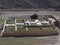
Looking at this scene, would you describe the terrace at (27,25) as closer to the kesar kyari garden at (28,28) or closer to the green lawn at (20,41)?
the kesar kyari garden at (28,28)

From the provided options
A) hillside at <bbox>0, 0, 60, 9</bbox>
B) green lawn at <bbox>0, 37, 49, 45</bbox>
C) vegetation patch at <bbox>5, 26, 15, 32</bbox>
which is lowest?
green lawn at <bbox>0, 37, 49, 45</bbox>

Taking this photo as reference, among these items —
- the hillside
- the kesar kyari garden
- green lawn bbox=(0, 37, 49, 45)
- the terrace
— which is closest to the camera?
green lawn bbox=(0, 37, 49, 45)

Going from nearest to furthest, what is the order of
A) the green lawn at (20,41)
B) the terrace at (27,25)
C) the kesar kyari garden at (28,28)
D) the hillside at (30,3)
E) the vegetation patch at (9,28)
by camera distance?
1. the green lawn at (20,41)
2. the kesar kyari garden at (28,28)
3. the vegetation patch at (9,28)
4. the terrace at (27,25)
5. the hillside at (30,3)

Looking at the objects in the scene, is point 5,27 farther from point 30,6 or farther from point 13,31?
point 30,6

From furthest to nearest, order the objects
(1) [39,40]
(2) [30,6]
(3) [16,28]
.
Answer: (2) [30,6]
(3) [16,28]
(1) [39,40]

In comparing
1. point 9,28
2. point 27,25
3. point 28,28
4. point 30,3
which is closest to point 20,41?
point 28,28

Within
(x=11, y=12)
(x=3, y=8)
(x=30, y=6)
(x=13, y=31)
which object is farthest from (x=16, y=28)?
(x=30, y=6)

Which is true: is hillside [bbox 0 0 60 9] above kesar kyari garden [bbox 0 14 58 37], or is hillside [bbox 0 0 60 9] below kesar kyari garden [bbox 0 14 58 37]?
above

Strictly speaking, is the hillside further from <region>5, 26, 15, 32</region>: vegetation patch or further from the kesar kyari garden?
<region>5, 26, 15, 32</region>: vegetation patch

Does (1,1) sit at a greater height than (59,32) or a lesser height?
greater

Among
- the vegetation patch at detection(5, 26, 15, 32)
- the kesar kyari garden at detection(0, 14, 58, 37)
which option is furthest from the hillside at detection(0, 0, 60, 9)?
the vegetation patch at detection(5, 26, 15, 32)

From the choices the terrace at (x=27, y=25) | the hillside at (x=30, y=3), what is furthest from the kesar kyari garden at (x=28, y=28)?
the hillside at (x=30, y=3)
